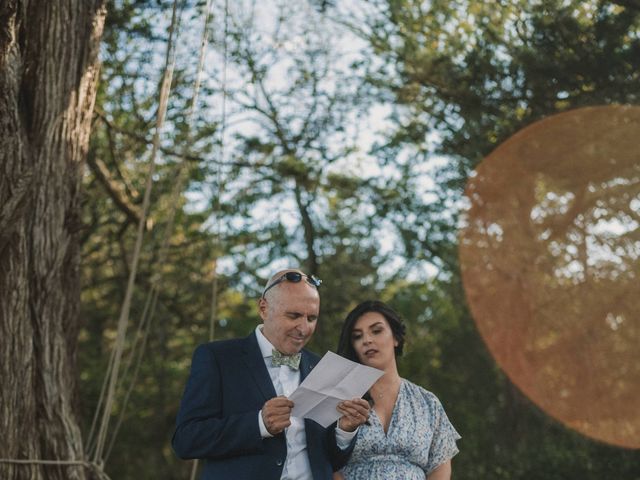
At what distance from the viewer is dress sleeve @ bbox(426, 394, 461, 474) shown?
368 cm

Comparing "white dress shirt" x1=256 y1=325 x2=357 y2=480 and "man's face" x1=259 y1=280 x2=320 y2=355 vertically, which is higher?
"man's face" x1=259 y1=280 x2=320 y2=355

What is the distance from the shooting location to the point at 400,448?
357 cm

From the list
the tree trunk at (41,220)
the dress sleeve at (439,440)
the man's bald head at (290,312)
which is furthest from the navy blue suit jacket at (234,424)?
the tree trunk at (41,220)

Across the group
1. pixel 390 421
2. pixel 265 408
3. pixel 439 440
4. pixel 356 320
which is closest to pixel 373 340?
pixel 356 320

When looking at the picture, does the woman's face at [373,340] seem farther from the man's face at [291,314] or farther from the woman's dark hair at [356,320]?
the man's face at [291,314]

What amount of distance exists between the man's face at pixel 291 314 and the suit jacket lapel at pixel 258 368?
0.27 feet

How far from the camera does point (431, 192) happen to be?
1025 centimetres

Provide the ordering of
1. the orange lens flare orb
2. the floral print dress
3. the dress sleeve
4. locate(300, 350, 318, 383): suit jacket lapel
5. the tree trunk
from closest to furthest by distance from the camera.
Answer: locate(300, 350, 318, 383): suit jacket lapel < the floral print dress < the dress sleeve < the tree trunk < the orange lens flare orb

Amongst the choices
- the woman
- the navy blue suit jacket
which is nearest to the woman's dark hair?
the woman

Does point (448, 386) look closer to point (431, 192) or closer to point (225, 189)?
point (431, 192)

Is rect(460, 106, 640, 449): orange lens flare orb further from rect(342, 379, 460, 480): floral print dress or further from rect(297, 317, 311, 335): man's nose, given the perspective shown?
rect(297, 317, 311, 335): man's nose

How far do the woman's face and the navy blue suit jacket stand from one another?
0.35m

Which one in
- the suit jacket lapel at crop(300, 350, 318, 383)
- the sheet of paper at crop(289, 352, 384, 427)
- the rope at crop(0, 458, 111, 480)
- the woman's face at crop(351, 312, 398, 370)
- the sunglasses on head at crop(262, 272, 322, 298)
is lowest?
the rope at crop(0, 458, 111, 480)

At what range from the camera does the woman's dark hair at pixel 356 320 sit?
365 centimetres
